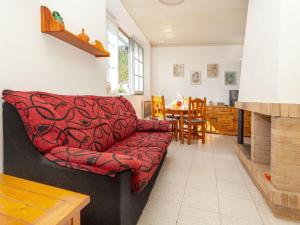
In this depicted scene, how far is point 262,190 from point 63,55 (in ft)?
7.73

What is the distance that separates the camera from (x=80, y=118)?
1503mm

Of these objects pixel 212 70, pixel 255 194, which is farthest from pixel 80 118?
pixel 212 70

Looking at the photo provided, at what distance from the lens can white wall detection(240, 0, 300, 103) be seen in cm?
157

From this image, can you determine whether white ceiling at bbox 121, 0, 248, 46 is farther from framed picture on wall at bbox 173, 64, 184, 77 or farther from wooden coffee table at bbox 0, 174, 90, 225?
wooden coffee table at bbox 0, 174, 90, 225

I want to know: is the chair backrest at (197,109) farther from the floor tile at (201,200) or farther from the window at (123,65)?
the floor tile at (201,200)

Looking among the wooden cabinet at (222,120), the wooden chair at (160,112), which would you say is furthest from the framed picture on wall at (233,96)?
the wooden chair at (160,112)

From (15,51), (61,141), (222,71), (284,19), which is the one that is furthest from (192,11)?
(61,141)

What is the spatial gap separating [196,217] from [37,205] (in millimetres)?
1183

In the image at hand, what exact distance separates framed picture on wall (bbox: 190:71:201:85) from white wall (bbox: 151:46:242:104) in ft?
0.29

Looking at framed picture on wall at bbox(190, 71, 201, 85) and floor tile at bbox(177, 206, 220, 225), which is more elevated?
framed picture on wall at bbox(190, 71, 201, 85)

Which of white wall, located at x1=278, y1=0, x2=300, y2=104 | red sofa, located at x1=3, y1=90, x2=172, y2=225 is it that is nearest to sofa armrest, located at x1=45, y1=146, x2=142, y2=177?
red sofa, located at x1=3, y1=90, x2=172, y2=225

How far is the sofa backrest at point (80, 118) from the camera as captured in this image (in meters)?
1.20

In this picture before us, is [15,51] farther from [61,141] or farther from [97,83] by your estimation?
[97,83]

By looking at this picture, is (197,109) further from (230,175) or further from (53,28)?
(53,28)
